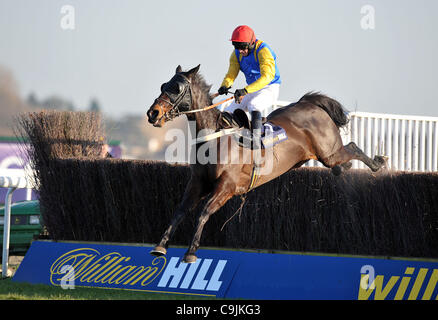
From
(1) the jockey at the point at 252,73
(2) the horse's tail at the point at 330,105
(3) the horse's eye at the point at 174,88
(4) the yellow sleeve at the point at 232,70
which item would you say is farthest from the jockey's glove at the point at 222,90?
(2) the horse's tail at the point at 330,105

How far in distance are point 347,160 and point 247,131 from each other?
1.50m

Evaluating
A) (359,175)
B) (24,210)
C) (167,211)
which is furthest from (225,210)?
(24,210)

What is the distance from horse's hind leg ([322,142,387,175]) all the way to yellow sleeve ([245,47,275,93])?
122cm

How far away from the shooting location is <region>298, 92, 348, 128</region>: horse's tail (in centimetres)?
751

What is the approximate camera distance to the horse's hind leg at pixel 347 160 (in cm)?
715

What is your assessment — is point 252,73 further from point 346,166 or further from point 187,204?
point 187,204

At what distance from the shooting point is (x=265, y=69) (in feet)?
21.6

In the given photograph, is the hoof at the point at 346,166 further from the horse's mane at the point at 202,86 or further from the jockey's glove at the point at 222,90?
the horse's mane at the point at 202,86

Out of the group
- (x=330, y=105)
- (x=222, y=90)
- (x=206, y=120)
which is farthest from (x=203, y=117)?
(x=330, y=105)

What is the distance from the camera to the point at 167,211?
7297 mm

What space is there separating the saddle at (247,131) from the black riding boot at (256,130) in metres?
0.03

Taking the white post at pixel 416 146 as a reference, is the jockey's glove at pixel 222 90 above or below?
above

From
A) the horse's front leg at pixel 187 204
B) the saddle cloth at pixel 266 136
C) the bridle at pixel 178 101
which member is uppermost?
the bridle at pixel 178 101
